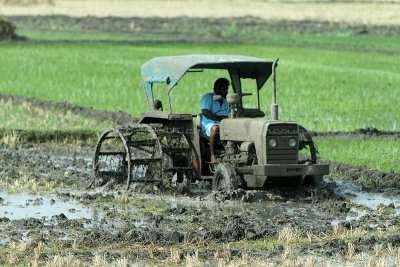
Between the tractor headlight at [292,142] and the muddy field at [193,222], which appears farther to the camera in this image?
the tractor headlight at [292,142]

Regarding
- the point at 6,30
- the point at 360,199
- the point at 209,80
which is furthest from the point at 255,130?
the point at 6,30

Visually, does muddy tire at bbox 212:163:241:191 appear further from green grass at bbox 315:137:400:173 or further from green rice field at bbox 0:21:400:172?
green rice field at bbox 0:21:400:172

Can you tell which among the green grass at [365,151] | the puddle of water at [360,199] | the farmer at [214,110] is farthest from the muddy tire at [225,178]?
the green grass at [365,151]

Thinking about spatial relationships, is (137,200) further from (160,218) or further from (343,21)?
(343,21)

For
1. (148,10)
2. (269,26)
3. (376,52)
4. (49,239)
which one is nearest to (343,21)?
(269,26)

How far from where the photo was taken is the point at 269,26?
157 feet

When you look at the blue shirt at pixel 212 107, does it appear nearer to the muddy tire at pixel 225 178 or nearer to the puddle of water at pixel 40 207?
the muddy tire at pixel 225 178

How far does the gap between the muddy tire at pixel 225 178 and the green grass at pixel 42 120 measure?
5644 mm

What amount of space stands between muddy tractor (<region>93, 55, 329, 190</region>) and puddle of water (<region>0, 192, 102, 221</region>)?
0.85m

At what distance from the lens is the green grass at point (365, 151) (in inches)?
523

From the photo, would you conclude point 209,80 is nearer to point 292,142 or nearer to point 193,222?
point 292,142

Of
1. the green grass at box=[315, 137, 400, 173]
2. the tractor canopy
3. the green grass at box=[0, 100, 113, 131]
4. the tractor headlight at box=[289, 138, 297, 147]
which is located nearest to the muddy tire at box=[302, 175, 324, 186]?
the tractor headlight at box=[289, 138, 297, 147]

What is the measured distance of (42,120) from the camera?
17172 mm

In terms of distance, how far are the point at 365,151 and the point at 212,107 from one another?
348cm
